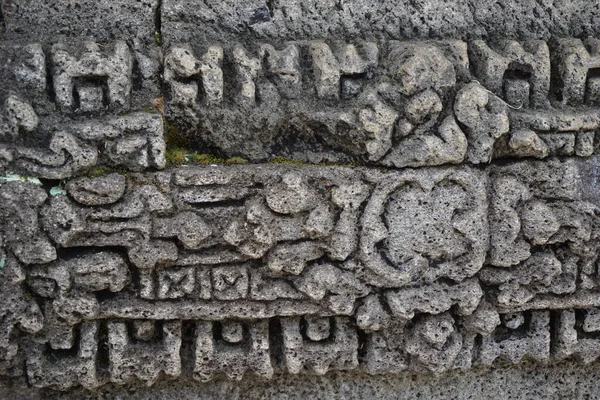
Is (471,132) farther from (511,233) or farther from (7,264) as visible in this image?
(7,264)

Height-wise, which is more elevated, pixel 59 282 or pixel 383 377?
pixel 59 282

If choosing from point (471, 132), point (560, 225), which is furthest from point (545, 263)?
point (471, 132)

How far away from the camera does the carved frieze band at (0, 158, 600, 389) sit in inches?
79.8

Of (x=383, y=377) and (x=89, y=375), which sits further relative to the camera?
(x=383, y=377)

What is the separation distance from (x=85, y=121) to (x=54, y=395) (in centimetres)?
80

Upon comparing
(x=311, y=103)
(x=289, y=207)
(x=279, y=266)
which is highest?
(x=311, y=103)

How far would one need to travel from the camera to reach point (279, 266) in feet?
6.84

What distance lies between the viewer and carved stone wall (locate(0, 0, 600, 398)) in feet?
6.58

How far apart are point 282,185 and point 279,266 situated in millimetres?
220

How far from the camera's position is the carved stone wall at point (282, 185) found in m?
2.01

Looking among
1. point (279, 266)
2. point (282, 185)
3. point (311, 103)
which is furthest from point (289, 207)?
point (311, 103)

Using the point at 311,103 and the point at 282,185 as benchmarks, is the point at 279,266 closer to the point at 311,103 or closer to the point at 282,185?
the point at 282,185

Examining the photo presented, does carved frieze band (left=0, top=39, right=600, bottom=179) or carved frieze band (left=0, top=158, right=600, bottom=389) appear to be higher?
carved frieze band (left=0, top=39, right=600, bottom=179)

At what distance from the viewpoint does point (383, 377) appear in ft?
7.77
